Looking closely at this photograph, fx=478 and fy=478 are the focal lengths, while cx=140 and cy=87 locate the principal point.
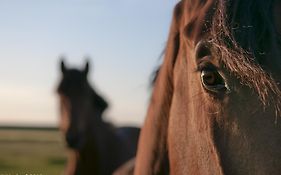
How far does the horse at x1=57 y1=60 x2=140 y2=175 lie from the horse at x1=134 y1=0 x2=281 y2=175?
6421mm

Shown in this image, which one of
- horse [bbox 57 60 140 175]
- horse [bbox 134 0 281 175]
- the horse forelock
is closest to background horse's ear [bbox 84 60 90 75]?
horse [bbox 57 60 140 175]

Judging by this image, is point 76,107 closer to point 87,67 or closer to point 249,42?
point 87,67

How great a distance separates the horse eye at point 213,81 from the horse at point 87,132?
678 cm

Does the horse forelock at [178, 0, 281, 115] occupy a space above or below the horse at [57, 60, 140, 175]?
above

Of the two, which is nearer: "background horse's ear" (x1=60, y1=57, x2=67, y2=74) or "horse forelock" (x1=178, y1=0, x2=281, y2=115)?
"horse forelock" (x1=178, y1=0, x2=281, y2=115)

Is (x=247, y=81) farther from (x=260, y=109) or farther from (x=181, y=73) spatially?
(x=181, y=73)

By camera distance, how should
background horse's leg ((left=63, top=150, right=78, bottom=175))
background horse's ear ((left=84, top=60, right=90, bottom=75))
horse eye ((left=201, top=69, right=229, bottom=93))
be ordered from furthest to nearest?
background horse's ear ((left=84, top=60, right=90, bottom=75)), background horse's leg ((left=63, top=150, right=78, bottom=175)), horse eye ((left=201, top=69, right=229, bottom=93))

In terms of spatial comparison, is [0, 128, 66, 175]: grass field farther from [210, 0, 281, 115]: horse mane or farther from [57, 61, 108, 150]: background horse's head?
[210, 0, 281, 115]: horse mane

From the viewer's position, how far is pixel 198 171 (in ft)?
6.81

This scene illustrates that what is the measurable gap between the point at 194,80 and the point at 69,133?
686 cm

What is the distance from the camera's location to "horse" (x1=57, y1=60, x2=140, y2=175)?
339 inches

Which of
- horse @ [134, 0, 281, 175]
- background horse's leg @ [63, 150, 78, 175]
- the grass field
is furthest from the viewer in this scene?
the grass field

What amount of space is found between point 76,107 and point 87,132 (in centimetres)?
51

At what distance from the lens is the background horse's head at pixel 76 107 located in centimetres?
876
